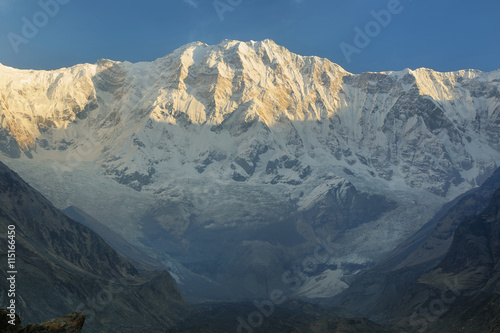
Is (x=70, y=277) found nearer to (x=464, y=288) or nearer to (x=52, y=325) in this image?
(x=464, y=288)

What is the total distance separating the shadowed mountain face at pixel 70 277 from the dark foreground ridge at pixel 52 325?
260 ft

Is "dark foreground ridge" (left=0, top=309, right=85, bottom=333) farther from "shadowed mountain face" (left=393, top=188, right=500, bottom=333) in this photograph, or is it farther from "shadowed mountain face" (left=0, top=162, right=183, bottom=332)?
"shadowed mountain face" (left=393, top=188, right=500, bottom=333)

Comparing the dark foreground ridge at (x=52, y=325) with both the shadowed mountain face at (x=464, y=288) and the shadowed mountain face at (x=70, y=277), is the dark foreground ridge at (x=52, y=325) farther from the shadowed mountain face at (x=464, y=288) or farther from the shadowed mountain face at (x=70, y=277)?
the shadowed mountain face at (x=464, y=288)

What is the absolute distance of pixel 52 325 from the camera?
24016 millimetres

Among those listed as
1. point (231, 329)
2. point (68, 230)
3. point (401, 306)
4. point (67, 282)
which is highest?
point (68, 230)

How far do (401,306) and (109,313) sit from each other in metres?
89.2

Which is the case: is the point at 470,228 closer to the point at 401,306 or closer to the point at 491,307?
the point at 401,306

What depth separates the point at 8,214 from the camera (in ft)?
506

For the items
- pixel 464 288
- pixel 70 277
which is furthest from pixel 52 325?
pixel 464 288

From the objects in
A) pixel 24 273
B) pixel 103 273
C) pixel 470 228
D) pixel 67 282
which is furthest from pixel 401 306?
pixel 24 273

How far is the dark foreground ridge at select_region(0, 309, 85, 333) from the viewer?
2394 cm

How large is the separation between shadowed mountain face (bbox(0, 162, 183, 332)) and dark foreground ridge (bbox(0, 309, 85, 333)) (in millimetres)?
79217

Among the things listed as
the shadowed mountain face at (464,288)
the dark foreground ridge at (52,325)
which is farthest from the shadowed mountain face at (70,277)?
the dark foreground ridge at (52,325)

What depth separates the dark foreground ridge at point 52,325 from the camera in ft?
78.5
